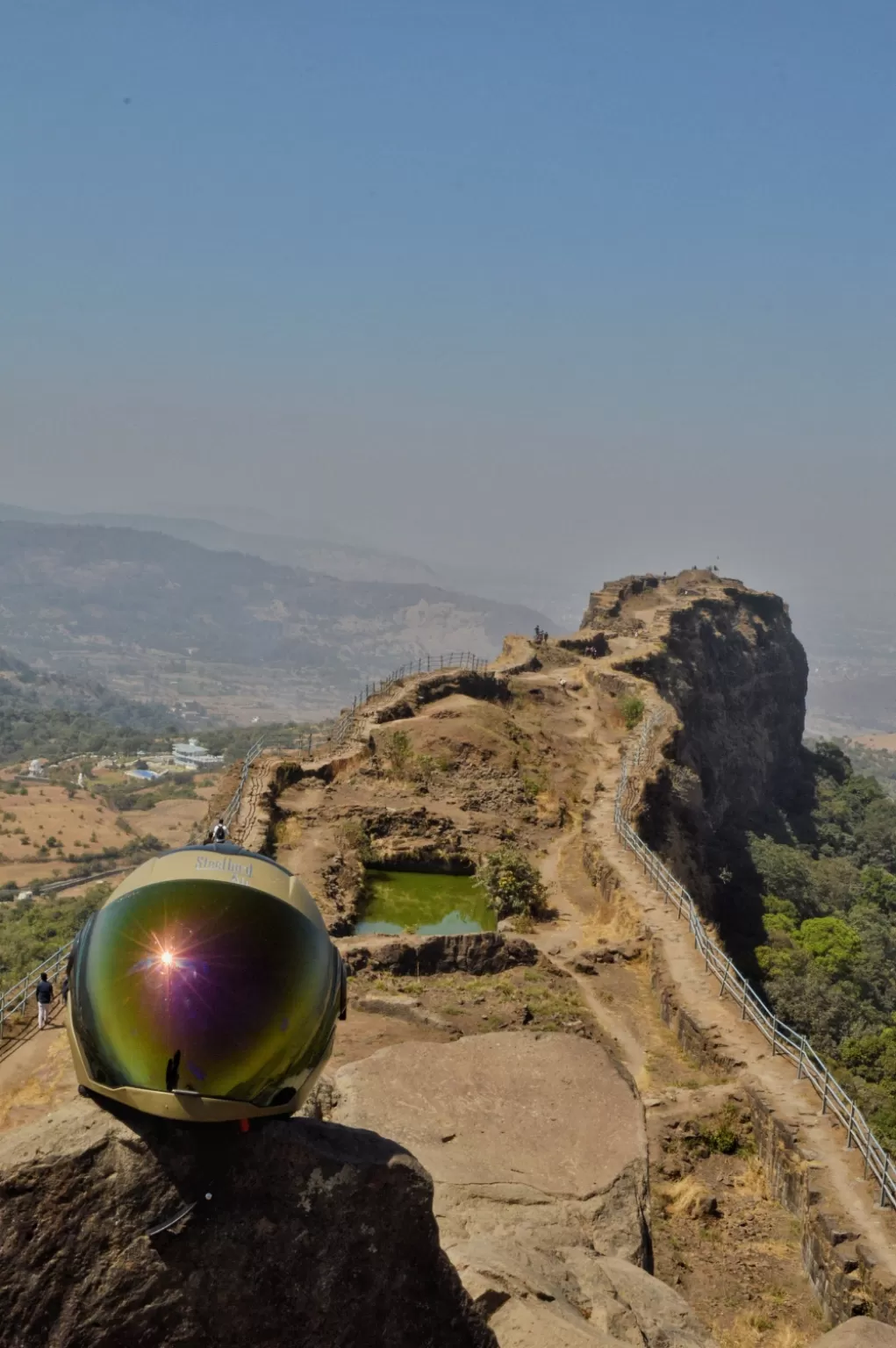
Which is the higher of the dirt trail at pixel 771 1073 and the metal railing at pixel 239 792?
the dirt trail at pixel 771 1073

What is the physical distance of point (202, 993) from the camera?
512 centimetres

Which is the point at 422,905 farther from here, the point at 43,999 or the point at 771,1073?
the point at 771,1073

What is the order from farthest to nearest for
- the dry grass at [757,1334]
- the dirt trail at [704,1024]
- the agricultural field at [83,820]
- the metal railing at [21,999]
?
the agricultural field at [83,820] → the metal railing at [21,999] → the dirt trail at [704,1024] → the dry grass at [757,1334]

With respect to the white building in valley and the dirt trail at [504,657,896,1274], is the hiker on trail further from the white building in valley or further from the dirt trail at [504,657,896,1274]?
the white building in valley

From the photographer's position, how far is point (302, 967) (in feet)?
18.0

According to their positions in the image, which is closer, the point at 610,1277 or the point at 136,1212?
the point at 136,1212

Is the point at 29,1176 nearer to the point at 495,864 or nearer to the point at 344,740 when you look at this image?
the point at 495,864

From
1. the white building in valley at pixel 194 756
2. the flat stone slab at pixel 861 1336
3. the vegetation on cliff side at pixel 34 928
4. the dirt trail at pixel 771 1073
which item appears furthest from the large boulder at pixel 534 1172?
the white building in valley at pixel 194 756

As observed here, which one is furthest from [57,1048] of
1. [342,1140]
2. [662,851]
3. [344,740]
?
[344,740]

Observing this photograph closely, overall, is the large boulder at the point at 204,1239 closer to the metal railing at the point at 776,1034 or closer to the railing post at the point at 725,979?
the metal railing at the point at 776,1034

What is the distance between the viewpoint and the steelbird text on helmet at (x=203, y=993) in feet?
16.7

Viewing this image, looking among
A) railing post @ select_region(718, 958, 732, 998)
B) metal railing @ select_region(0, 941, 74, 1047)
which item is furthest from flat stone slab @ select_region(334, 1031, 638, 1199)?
metal railing @ select_region(0, 941, 74, 1047)

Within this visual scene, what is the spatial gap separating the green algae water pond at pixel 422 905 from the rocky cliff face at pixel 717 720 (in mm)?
6580

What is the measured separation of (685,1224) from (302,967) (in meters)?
9.41
